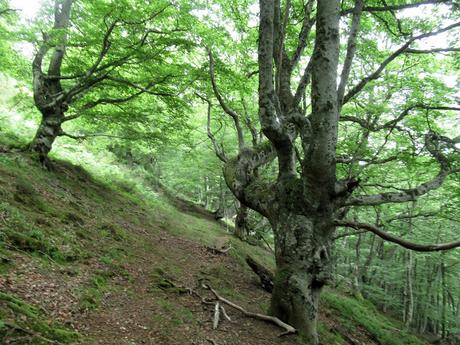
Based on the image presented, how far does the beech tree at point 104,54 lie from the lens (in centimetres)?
847

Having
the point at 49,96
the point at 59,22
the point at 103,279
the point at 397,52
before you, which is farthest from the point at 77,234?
the point at 397,52

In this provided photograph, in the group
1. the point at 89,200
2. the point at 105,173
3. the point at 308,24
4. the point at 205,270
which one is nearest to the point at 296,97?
the point at 308,24

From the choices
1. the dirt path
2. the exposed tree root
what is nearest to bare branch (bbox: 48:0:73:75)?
the dirt path

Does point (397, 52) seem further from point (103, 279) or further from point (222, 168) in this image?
point (103, 279)

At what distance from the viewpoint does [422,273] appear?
2578 centimetres

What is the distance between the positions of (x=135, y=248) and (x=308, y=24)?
7.32 m

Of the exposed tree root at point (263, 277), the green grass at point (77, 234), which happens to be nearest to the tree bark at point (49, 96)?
the green grass at point (77, 234)

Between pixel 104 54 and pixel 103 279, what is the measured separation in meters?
6.39

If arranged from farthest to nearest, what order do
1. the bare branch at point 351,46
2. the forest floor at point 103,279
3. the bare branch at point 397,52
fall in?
the bare branch at point 397,52 → the bare branch at point 351,46 → the forest floor at point 103,279

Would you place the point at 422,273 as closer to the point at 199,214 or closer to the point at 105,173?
the point at 199,214

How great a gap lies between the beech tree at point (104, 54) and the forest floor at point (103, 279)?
2339 mm

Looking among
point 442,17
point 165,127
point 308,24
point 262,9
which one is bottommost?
point 165,127

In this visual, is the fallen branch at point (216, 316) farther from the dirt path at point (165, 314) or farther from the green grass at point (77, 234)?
the green grass at point (77, 234)

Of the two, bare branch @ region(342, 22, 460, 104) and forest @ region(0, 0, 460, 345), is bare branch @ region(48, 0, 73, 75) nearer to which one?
forest @ region(0, 0, 460, 345)
